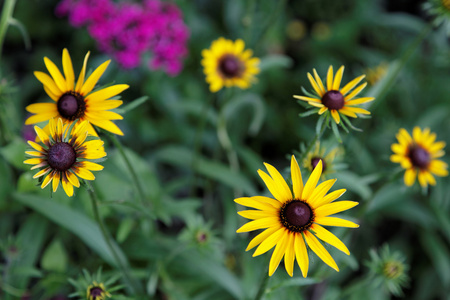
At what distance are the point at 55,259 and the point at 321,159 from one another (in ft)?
4.52

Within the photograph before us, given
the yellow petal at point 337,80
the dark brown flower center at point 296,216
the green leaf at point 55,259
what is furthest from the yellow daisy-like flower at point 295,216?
the green leaf at point 55,259

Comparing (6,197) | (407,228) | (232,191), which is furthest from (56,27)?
(407,228)

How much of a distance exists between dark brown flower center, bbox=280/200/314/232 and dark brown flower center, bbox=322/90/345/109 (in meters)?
0.32

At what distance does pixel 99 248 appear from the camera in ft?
5.94

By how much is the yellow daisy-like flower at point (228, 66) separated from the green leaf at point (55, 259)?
1092 mm

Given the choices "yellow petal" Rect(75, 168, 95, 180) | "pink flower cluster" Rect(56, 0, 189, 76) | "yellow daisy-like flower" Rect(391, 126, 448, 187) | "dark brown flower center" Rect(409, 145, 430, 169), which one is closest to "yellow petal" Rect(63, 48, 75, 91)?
"yellow petal" Rect(75, 168, 95, 180)

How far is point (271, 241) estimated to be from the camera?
1131mm

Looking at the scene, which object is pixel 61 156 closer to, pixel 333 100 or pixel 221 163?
pixel 333 100

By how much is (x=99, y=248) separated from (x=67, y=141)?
824mm

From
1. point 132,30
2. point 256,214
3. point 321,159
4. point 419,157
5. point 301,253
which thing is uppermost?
point 132,30

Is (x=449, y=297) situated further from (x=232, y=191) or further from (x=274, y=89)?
(x=274, y=89)

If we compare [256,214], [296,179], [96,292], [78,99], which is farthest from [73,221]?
[296,179]

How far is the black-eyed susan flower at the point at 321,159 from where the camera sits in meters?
1.40

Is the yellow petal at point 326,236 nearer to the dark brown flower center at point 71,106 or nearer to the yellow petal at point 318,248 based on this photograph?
the yellow petal at point 318,248
